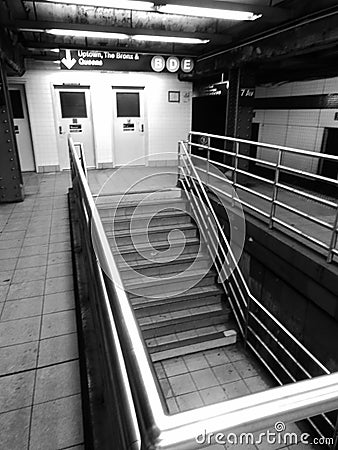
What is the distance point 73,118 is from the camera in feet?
26.0

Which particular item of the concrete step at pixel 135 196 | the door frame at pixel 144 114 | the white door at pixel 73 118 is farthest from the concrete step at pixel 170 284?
the white door at pixel 73 118

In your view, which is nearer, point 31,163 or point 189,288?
point 189,288

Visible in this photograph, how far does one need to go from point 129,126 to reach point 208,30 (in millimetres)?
3831

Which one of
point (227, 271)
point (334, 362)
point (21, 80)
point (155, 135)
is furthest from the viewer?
point (155, 135)

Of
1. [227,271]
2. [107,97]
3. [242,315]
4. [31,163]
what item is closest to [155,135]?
[107,97]

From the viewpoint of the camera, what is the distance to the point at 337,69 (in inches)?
203

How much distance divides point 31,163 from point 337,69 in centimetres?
698

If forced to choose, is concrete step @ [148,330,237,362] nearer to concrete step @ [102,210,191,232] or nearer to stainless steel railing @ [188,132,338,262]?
stainless steel railing @ [188,132,338,262]

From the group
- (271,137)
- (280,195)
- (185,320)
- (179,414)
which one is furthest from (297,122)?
(179,414)

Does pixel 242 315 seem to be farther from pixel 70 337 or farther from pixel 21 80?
pixel 21 80

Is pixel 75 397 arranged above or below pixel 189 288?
above

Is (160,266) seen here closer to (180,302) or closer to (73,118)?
(180,302)

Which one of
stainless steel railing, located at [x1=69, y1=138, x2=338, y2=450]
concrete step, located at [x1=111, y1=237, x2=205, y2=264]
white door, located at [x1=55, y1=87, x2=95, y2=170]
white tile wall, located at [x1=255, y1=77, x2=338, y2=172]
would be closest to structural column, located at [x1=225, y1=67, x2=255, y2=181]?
white tile wall, located at [x1=255, y1=77, x2=338, y2=172]

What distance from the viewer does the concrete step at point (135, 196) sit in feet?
18.3
